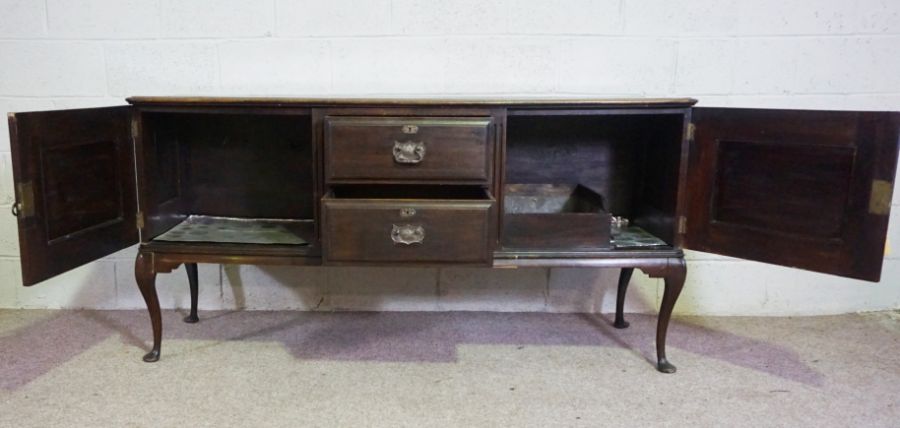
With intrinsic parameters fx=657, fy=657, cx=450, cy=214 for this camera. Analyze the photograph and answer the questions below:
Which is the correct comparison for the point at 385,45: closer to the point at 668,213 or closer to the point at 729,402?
the point at 668,213

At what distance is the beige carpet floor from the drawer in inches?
15.3

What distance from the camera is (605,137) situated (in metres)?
2.12

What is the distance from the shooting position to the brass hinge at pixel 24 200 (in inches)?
58.9

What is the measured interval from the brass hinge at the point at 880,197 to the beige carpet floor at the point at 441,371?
54 cm

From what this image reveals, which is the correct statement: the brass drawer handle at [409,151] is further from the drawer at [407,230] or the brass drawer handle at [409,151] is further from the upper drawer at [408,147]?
the drawer at [407,230]

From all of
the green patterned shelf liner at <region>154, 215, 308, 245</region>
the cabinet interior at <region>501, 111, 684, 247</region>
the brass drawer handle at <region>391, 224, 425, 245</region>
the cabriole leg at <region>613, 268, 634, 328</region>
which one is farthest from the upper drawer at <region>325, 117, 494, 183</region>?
the cabriole leg at <region>613, 268, 634, 328</region>

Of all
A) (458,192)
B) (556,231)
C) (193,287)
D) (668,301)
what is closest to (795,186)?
(668,301)

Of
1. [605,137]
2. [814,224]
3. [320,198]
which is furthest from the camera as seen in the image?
[605,137]

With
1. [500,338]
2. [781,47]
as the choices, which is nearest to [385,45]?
[500,338]

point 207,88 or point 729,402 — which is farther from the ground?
point 207,88

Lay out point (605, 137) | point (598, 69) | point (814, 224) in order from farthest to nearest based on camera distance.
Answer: point (598, 69), point (605, 137), point (814, 224)

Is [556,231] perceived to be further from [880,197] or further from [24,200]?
[24,200]

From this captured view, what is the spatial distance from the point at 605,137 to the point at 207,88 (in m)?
1.37

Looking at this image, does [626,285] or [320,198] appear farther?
[626,285]
